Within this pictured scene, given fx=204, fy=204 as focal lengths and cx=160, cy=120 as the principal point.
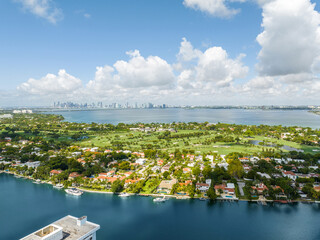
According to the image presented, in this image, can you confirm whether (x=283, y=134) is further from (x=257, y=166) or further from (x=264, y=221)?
(x=264, y=221)

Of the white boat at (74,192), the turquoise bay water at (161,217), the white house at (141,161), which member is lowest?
the turquoise bay water at (161,217)

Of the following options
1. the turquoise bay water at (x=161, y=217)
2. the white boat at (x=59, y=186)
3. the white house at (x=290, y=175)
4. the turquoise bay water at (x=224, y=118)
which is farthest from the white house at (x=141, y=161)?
the turquoise bay water at (x=224, y=118)

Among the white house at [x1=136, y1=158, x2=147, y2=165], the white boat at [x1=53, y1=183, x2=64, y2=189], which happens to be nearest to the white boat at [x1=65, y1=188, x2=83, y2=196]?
the white boat at [x1=53, y1=183, x2=64, y2=189]

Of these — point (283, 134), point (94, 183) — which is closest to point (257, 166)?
point (94, 183)

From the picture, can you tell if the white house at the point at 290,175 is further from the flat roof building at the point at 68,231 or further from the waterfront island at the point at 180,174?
the flat roof building at the point at 68,231

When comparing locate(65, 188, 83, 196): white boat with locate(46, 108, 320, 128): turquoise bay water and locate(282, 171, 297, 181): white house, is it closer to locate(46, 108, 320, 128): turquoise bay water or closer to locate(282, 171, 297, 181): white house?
locate(282, 171, 297, 181): white house

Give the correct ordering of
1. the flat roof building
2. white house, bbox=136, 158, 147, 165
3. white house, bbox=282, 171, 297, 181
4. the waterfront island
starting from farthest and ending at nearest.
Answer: white house, bbox=136, 158, 147, 165 < white house, bbox=282, 171, 297, 181 < the waterfront island < the flat roof building
